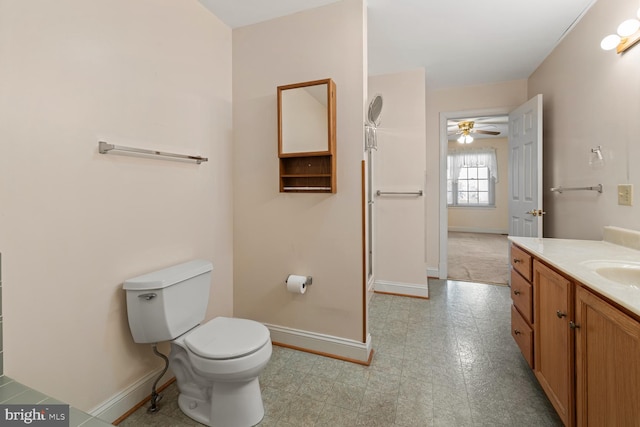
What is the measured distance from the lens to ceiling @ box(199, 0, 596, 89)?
6.68ft

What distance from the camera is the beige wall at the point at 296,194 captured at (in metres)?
1.96

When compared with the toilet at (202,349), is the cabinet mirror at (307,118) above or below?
above

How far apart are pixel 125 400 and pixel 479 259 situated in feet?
15.8

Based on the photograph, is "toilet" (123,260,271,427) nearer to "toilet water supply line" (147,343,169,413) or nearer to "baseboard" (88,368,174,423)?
"toilet water supply line" (147,343,169,413)

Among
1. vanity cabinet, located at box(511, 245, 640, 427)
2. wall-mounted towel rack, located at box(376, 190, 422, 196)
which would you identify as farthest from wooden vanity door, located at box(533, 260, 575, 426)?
wall-mounted towel rack, located at box(376, 190, 422, 196)

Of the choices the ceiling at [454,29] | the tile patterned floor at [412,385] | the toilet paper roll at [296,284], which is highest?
the ceiling at [454,29]

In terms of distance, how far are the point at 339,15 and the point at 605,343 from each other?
2197 millimetres

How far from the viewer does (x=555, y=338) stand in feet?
4.41

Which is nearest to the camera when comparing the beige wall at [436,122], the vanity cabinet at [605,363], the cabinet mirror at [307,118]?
the vanity cabinet at [605,363]

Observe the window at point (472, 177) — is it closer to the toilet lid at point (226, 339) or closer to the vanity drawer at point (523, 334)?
the vanity drawer at point (523, 334)

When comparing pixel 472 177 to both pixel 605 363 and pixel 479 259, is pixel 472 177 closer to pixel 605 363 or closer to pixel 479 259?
pixel 479 259

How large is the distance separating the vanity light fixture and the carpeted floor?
2621 millimetres

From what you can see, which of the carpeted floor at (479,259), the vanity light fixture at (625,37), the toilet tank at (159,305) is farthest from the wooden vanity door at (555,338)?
the carpeted floor at (479,259)

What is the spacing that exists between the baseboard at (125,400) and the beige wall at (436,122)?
3.15m
